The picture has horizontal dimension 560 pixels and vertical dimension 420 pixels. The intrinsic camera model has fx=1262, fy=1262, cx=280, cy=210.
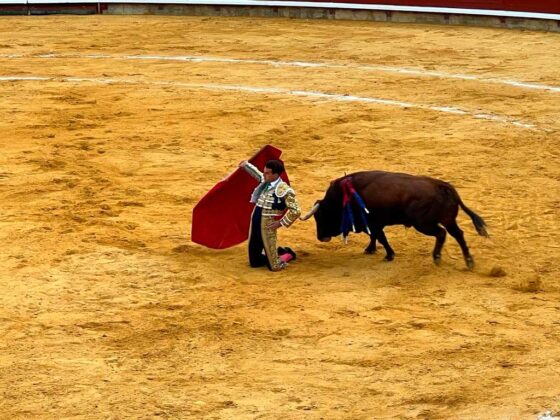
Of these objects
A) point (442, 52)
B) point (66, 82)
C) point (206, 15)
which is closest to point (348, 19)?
point (206, 15)

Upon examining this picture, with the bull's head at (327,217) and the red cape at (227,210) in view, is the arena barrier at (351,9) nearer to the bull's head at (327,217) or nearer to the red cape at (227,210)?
the red cape at (227,210)

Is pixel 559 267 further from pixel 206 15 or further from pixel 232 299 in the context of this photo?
pixel 206 15

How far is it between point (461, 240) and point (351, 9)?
1423 centimetres

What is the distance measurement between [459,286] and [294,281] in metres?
1.14

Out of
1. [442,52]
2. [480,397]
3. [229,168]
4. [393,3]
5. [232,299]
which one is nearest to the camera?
[480,397]

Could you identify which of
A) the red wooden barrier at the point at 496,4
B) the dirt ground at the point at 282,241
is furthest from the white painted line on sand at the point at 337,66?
the red wooden barrier at the point at 496,4

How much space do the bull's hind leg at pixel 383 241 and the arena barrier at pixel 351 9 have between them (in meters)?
12.2

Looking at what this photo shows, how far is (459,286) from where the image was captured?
8664 millimetres

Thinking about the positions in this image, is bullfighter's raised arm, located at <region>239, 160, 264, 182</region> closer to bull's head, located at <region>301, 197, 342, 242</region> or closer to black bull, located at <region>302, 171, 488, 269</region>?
bull's head, located at <region>301, 197, 342, 242</region>

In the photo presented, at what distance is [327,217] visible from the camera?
9266mm

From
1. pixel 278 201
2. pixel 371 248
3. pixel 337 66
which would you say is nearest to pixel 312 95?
pixel 337 66

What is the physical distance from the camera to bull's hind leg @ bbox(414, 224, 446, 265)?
29.2 feet

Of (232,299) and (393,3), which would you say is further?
(393,3)

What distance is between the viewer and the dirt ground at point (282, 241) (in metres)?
6.94
